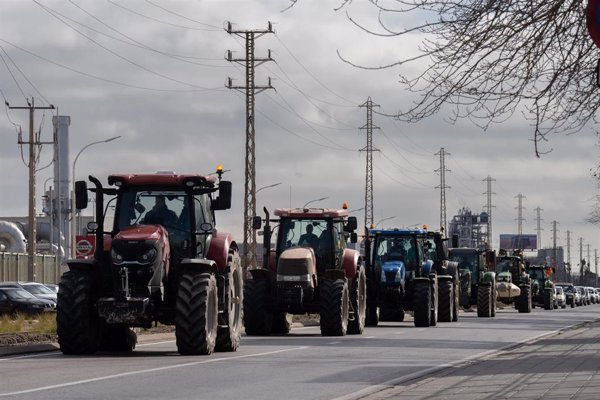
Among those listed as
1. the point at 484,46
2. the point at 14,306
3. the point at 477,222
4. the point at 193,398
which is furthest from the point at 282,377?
the point at 477,222

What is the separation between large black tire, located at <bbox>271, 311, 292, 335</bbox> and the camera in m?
32.4

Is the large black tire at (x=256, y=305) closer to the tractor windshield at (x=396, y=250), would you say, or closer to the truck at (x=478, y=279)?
A: the tractor windshield at (x=396, y=250)

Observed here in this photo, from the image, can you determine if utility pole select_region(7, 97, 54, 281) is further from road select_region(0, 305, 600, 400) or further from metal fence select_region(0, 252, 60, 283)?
road select_region(0, 305, 600, 400)

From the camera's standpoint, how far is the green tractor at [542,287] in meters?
73.2

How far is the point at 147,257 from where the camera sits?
862 inches

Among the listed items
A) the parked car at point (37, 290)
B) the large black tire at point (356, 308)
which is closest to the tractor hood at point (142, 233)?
the large black tire at point (356, 308)

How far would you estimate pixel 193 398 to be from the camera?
573 inches

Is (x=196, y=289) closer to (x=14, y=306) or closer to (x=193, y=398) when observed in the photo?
(x=193, y=398)

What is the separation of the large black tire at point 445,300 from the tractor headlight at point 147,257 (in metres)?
20.4

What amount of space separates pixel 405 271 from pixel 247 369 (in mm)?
19346

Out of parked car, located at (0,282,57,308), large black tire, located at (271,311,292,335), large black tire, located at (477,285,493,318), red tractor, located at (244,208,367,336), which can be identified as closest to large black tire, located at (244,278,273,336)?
red tractor, located at (244,208,367,336)

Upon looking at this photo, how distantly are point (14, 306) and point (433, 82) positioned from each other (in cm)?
3486

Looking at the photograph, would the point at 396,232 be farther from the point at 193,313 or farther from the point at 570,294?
the point at 570,294

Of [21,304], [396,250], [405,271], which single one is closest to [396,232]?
[396,250]
